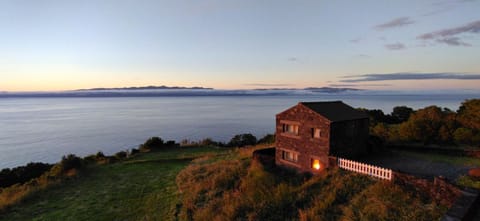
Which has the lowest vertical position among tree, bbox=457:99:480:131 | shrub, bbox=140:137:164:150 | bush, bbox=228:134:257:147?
bush, bbox=228:134:257:147

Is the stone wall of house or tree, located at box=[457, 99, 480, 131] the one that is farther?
tree, located at box=[457, 99, 480, 131]

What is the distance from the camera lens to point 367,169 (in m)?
14.1

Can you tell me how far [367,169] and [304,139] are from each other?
4992mm

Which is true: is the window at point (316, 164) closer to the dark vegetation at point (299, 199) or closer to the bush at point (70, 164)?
the dark vegetation at point (299, 199)

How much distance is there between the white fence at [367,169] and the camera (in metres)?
13.1

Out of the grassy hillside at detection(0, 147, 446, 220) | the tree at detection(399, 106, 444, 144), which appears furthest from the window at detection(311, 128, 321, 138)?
the tree at detection(399, 106, 444, 144)

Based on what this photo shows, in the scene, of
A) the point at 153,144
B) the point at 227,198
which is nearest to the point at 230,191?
the point at 227,198

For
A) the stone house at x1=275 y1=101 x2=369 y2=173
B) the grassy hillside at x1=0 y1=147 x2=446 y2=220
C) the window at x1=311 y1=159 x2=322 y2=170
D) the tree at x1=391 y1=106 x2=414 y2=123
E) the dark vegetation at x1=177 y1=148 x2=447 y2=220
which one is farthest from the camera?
the tree at x1=391 y1=106 x2=414 y2=123

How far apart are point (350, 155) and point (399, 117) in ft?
111

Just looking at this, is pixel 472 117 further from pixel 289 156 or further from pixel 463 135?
pixel 289 156

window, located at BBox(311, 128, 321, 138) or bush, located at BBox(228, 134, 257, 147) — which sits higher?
window, located at BBox(311, 128, 321, 138)

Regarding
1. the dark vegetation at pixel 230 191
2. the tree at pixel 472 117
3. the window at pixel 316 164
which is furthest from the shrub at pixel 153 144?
the tree at pixel 472 117

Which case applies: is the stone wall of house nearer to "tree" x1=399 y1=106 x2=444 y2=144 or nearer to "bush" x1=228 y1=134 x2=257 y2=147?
"tree" x1=399 y1=106 x2=444 y2=144

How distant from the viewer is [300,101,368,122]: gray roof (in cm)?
1759
